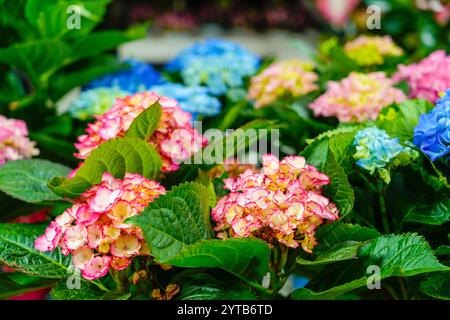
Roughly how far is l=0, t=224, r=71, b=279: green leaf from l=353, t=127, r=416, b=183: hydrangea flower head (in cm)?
38

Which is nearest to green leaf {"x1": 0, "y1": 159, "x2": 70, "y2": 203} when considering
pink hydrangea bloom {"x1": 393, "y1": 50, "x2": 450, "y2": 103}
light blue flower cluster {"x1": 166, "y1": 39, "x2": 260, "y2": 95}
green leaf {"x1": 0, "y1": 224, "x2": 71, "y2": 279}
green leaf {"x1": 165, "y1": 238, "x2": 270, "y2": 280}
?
green leaf {"x1": 0, "y1": 224, "x2": 71, "y2": 279}

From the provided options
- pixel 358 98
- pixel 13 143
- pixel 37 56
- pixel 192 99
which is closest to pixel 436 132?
pixel 358 98

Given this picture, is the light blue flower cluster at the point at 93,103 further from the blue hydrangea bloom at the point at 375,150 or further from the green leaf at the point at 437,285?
the green leaf at the point at 437,285

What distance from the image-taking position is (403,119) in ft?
2.74

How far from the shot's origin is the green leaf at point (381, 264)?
595 millimetres

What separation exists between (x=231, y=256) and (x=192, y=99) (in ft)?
1.69

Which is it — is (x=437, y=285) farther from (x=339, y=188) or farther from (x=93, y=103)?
(x=93, y=103)

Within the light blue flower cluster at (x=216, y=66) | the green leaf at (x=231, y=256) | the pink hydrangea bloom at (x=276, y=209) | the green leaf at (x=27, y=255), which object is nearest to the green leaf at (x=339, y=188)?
the pink hydrangea bloom at (x=276, y=209)

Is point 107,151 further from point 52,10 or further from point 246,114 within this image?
point 52,10

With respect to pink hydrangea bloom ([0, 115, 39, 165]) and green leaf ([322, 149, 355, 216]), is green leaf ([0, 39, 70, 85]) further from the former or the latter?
green leaf ([322, 149, 355, 216])

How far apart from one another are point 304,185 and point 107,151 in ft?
0.77
